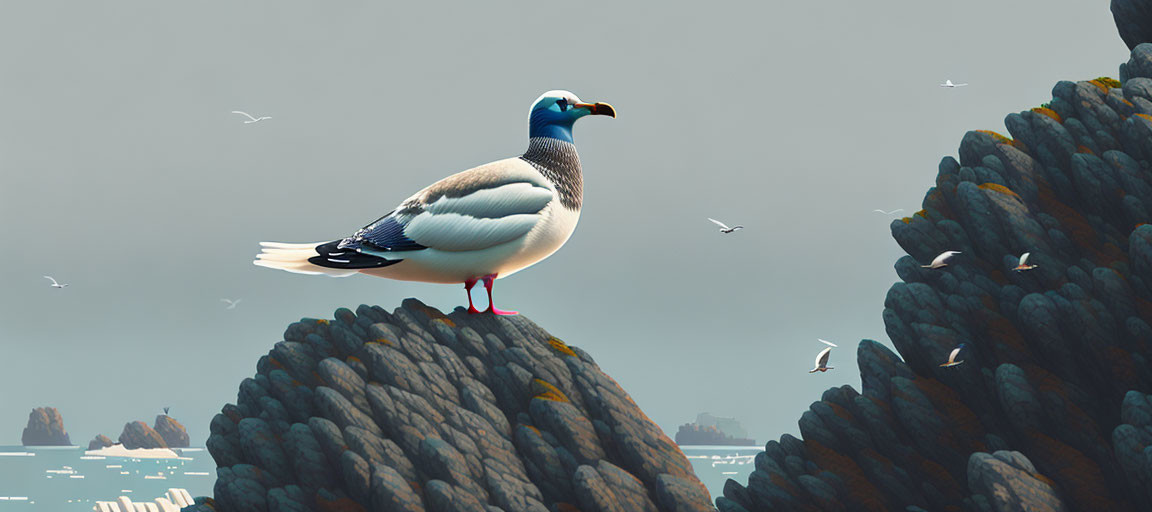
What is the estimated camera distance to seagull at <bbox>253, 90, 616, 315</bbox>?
14805 mm

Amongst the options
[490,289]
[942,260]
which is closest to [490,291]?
[490,289]

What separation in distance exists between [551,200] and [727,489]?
4652mm

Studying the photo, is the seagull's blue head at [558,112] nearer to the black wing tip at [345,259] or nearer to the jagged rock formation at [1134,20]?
the black wing tip at [345,259]

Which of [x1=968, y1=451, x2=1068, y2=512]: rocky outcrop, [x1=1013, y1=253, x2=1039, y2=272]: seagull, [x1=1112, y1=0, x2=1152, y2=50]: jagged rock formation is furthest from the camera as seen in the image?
[x1=1112, y1=0, x2=1152, y2=50]: jagged rock formation

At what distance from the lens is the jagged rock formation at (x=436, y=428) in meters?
13.6

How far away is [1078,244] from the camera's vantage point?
44.9 feet

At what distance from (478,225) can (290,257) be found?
273cm

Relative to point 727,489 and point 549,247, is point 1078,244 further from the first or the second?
point 549,247

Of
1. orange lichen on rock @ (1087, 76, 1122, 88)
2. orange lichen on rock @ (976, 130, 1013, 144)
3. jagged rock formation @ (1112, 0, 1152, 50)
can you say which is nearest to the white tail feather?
orange lichen on rock @ (976, 130, 1013, 144)

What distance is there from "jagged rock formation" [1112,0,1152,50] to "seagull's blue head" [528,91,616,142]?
8281 millimetres

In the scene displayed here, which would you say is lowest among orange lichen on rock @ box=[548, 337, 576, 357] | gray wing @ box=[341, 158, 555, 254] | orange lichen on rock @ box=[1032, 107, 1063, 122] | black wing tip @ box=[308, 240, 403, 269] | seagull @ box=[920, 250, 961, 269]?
orange lichen on rock @ box=[548, 337, 576, 357]

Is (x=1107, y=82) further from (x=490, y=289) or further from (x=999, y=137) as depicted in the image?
A: (x=490, y=289)

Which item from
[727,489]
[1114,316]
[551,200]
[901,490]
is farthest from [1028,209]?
[551,200]

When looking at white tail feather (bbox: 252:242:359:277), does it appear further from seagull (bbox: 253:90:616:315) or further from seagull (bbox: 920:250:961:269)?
seagull (bbox: 920:250:961:269)
